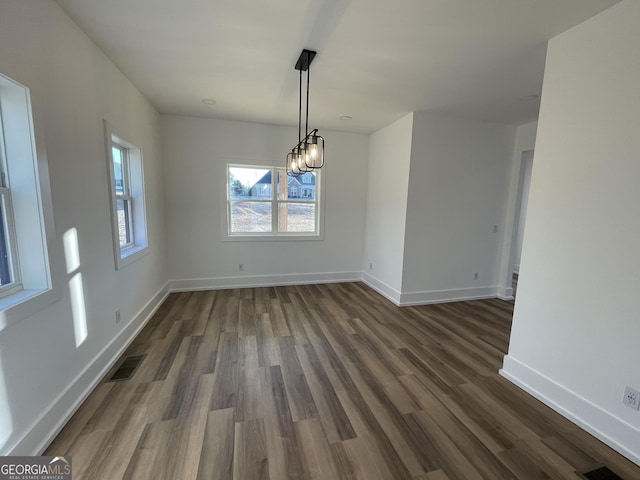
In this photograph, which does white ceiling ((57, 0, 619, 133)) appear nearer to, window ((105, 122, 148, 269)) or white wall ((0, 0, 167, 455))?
white wall ((0, 0, 167, 455))

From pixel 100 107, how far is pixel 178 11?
43.0 inches

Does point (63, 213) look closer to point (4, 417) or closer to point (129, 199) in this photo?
point (4, 417)

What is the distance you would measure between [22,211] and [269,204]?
324 centimetres

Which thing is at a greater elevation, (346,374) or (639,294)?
(639,294)

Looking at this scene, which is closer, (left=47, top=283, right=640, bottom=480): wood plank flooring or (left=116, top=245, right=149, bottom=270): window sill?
(left=47, top=283, right=640, bottom=480): wood plank flooring

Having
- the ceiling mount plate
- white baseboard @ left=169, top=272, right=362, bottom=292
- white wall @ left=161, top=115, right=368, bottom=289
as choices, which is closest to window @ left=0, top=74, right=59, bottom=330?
the ceiling mount plate

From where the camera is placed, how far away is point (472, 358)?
8.51ft

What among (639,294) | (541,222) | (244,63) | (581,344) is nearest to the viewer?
(639,294)

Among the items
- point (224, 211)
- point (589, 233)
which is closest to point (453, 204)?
point (589, 233)

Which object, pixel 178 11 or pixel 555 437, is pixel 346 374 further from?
pixel 178 11

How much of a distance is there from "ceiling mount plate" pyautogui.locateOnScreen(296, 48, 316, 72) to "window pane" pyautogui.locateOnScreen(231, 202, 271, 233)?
8.23 feet

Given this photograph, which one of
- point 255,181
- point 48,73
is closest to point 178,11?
point 48,73

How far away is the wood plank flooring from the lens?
58.0 inches

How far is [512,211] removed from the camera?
4.14 m
